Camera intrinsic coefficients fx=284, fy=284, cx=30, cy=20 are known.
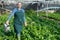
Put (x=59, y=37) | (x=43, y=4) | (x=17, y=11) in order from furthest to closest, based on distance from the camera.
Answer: (x=43, y=4) < (x=59, y=37) < (x=17, y=11)

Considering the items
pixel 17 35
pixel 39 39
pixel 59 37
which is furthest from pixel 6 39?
pixel 59 37

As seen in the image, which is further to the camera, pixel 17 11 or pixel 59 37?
pixel 59 37

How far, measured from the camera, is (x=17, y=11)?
9453mm

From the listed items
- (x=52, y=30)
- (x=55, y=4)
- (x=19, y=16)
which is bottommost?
(x=55, y=4)

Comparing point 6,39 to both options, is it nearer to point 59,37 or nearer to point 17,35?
point 17,35

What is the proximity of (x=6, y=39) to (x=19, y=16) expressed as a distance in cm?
99

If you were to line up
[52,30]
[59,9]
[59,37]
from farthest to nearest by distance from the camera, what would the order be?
[59,9], [52,30], [59,37]

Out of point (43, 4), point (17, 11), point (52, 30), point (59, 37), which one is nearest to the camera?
point (17, 11)

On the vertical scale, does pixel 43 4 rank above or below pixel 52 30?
below

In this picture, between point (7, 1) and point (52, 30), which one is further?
point (7, 1)

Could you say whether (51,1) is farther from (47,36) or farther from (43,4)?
(47,36)

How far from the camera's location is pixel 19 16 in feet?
31.5

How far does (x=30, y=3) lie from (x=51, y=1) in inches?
102

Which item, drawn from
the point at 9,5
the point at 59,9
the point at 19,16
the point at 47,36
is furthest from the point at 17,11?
the point at 9,5
